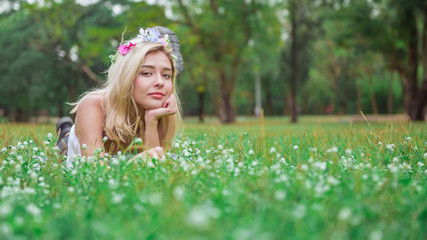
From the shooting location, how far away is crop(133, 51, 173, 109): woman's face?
3504mm

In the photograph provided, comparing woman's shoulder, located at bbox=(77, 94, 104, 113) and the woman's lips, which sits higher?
the woman's lips

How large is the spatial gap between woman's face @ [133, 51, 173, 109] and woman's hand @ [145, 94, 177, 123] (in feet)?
0.14

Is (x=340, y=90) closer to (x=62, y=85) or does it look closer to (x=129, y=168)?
(x=62, y=85)

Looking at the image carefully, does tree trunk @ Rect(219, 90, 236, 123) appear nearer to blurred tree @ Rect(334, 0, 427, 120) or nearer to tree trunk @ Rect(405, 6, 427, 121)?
blurred tree @ Rect(334, 0, 427, 120)

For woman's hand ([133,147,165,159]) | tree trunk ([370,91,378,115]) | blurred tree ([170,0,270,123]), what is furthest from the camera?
tree trunk ([370,91,378,115])

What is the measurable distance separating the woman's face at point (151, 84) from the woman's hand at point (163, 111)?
44 millimetres

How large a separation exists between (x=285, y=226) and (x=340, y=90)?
49.0m

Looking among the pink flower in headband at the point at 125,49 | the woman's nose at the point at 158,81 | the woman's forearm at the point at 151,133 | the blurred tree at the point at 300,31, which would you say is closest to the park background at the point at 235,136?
the blurred tree at the point at 300,31

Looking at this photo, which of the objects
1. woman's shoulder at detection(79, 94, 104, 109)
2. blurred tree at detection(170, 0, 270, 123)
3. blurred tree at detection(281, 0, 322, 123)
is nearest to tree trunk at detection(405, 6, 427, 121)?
blurred tree at detection(281, 0, 322, 123)

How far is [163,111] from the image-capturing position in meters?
3.51

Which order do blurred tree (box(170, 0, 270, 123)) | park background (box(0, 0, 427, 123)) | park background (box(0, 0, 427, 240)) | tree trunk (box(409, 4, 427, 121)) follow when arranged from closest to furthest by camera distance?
1. park background (box(0, 0, 427, 240))
2. tree trunk (box(409, 4, 427, 121))
3. park background (box(0, 0, 427, 123))
4. blurred tree (box(170, 0, 270, 123))

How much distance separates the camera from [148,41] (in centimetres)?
374

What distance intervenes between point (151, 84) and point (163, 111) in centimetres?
28

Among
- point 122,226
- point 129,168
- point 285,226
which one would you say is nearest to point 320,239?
point 285,226
